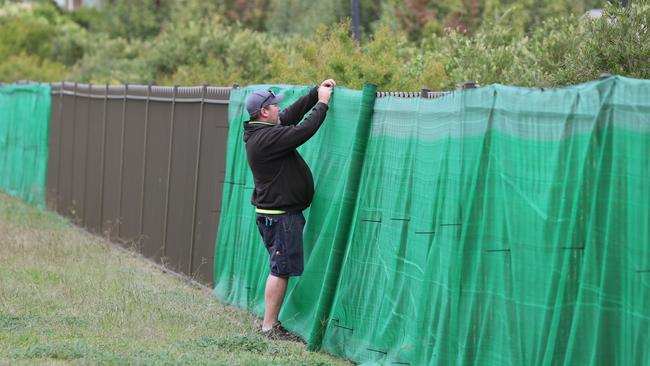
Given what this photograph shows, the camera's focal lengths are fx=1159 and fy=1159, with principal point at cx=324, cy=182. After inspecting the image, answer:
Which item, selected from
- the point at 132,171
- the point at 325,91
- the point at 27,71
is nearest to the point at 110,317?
the point at 325,91

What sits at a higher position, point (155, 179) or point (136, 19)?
point (136, 19)

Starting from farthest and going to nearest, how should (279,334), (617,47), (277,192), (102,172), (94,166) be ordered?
(94,166) → (102,172) → (617,47) → (279,334) → (277,192)

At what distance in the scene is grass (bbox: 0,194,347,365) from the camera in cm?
808

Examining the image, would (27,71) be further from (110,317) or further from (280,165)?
(280,165)

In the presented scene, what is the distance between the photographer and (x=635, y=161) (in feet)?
18.2

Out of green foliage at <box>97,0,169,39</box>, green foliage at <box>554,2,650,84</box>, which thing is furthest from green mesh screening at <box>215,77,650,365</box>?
green foliage at <box>97,0,169,39</box>

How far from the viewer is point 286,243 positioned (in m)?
9.11

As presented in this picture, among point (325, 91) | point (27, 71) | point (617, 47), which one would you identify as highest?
point (617, 47)

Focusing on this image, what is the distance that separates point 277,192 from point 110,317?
188 cm

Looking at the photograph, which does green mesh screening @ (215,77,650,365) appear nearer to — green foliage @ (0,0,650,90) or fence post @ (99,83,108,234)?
green foliage @ (0,0,650,90)

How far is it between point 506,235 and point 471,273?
43 cm

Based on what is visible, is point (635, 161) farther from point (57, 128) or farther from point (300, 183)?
point (57, 128)

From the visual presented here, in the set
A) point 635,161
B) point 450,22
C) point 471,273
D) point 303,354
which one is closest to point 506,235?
point 471,273

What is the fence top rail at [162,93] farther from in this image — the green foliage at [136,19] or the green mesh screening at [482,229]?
the green foliage at [136,19]
